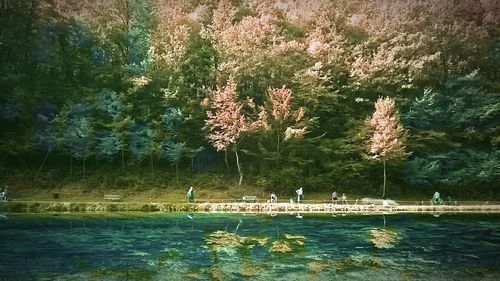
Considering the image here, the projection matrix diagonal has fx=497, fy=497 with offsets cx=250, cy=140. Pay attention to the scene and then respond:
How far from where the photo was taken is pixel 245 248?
18.3 m

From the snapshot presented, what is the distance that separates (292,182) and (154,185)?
991 centimetres

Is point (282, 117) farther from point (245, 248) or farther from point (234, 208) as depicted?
point (245, 248)

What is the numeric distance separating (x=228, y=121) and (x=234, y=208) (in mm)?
7926

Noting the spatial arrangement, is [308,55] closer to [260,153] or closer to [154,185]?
[260,153]

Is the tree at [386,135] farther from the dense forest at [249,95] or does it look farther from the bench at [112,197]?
the bench at [112,197]

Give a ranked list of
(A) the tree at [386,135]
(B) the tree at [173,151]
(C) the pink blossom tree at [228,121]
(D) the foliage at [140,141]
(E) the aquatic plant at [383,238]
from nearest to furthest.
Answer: (E) the aquatic plant at [383,238]
(A) the tree at [386,135]
(C) the pink blossom tree at [228,121]
(B) the tree at [173,151]
(D) the foliage at [140,141]

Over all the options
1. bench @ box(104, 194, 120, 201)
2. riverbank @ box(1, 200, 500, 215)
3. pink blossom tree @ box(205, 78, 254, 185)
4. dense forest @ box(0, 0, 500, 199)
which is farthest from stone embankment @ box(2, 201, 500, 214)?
pink blossom tree @ box(205, 78, 254, 185)

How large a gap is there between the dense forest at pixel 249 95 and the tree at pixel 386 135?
161 millimetres

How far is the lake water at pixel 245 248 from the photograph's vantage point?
14562 millimetres

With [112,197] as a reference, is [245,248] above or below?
below

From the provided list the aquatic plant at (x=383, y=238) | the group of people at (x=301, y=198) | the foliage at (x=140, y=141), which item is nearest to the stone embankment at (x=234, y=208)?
the group of people at (x=301, y=198)

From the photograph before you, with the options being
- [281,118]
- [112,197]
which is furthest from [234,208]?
[281,118]

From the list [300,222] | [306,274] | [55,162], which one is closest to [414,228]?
[300,222]

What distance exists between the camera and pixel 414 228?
76.4 ft
